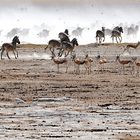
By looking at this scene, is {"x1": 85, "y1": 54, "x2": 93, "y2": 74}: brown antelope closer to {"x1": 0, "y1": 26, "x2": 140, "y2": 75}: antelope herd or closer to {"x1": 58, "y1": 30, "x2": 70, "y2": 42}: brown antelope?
{"x1": 0, "y1": 26, "x2": 140, "y2": 75}: antelope herd

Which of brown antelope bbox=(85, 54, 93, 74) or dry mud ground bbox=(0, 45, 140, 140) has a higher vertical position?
brown antelope bbox=(85, 54, 93, 74)

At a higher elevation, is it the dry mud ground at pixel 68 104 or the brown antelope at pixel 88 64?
the brown antelope at pixel 88 64

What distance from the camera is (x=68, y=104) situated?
68.4 feet

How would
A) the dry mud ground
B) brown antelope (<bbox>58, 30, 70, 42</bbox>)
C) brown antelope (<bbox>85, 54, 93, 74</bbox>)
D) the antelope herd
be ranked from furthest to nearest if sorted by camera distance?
brown antelope (<bbox>58, 30, 70, 42</bbox>) < the antelope herd < brown antelope (<bbox>85, 54, 93, 74</bbox>) < the dry mud ground

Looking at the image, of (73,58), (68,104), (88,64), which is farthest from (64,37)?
(68,104)

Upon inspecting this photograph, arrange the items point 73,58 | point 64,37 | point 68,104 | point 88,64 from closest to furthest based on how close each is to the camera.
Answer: point 68,104 → point 88,64 → point 73,58 → point 64,37

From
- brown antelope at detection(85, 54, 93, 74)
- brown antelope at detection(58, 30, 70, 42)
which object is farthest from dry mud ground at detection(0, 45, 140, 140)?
brown antelope at detection(58, 30, 70, 42)

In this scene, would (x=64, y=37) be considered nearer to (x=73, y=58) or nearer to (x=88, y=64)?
(x=73, y=58)

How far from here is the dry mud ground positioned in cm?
1667

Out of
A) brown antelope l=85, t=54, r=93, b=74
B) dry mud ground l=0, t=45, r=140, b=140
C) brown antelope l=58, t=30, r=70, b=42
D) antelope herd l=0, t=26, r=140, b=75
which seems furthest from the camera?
brown antelope l=58, t=30, r=70, b=42

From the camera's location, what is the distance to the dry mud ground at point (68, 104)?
16.7 metres

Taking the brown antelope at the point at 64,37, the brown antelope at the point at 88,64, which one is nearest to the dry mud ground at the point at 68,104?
the brown antelope at the point at 88,64

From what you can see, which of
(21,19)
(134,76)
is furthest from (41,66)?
(21,19)

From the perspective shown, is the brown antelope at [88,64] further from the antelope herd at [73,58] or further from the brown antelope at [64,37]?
the brown antelope at [64,37]
